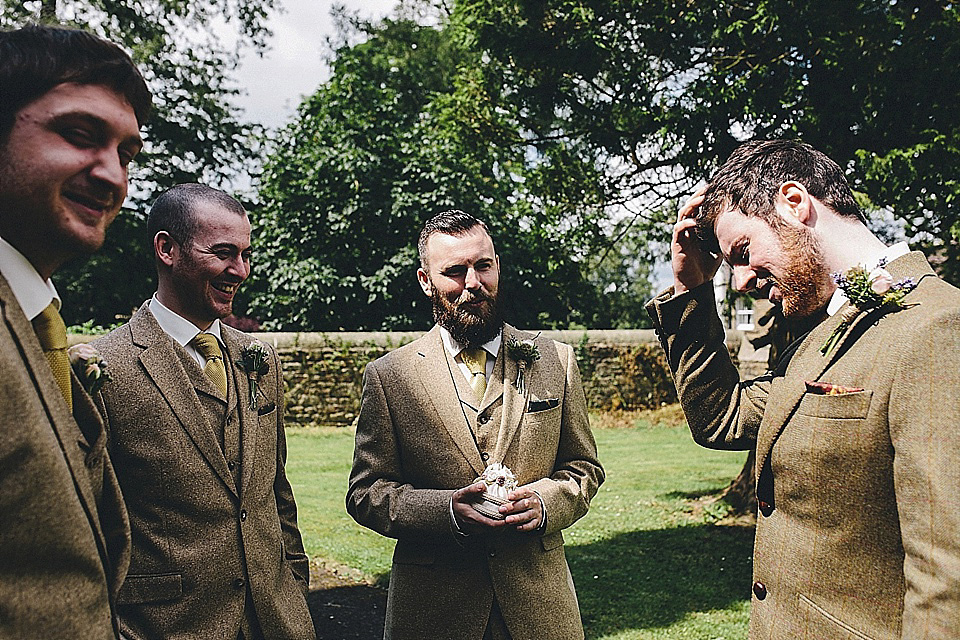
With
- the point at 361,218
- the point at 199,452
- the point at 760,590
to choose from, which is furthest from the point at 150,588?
the point at 361,218

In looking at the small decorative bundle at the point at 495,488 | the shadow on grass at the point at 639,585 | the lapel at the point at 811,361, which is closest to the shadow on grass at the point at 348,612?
the shadow on grass at the point at 639,585

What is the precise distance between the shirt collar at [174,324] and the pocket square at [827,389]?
2152 millimetres

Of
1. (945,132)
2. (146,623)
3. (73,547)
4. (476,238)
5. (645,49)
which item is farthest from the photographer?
(645,49)

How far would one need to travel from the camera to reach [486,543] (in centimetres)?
286

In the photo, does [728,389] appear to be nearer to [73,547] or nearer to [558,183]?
[73,547]

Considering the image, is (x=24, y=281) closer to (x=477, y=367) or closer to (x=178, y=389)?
(x=178, y=389)

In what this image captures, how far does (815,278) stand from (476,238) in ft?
4.62

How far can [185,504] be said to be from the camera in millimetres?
2492

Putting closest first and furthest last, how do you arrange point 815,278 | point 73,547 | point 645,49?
1. point 73,547
2. point 815,278
3. point 645,49

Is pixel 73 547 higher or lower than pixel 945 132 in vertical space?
lower

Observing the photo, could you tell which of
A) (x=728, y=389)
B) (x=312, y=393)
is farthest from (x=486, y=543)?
(x=312, y=393)

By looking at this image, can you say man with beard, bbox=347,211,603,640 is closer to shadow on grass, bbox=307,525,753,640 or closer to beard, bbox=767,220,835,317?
beard, bbox=767,220,835,317

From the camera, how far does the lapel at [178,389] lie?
8.41ft

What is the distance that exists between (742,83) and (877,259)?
174 inches
